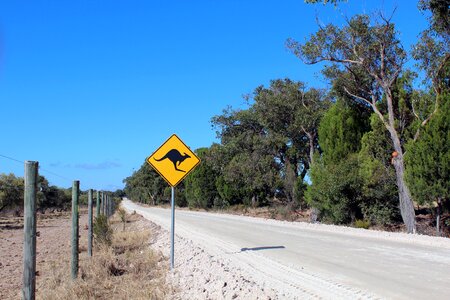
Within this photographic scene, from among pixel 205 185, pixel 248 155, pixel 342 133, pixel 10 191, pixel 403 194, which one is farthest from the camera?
pixel 205 185

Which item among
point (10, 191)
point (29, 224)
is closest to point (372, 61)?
point (29, 224)

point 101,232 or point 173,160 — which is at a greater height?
point 173,160

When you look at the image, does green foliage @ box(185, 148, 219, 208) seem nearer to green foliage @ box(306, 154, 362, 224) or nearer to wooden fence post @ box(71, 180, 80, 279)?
green foliage @ box(306, 154, 362, 224)

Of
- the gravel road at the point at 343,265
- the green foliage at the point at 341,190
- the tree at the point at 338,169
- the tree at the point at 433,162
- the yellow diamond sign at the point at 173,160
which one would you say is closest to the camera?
the gravel road at the point at 343,265

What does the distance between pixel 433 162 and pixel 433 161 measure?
5 cm

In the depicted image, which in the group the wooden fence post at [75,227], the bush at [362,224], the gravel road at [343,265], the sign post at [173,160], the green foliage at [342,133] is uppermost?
the green foliage at [342,133]

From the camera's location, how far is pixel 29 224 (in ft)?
20.8

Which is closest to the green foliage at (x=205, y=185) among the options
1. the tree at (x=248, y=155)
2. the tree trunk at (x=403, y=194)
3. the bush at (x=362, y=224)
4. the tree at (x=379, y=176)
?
the tree at (x=248, y=155)

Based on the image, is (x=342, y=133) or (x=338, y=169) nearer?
(x=338, y=169)

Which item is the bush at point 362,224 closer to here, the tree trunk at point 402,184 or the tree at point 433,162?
the tree trunk at point 402,184

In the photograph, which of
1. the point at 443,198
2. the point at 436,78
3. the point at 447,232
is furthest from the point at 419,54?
the point at 447,232

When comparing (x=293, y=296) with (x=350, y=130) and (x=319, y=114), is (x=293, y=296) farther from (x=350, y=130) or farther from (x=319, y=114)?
(x=319, y=114)

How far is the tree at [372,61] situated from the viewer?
25.1m

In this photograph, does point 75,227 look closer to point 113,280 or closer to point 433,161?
point 113,280
